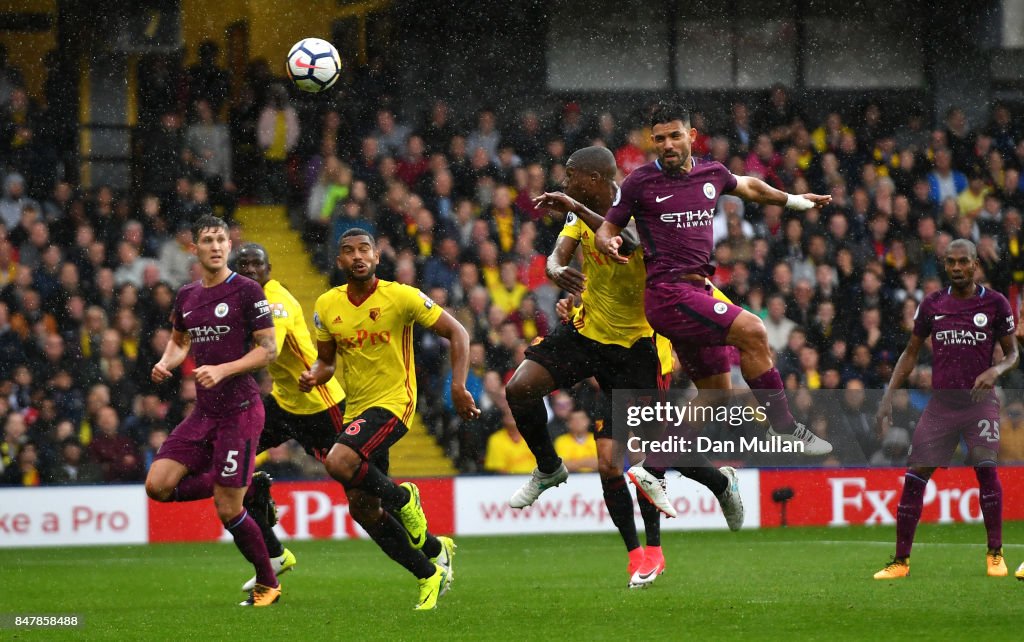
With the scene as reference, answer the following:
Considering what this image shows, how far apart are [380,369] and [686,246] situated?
1952 mm

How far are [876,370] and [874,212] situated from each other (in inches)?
90.5

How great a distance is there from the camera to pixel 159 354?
609 inches

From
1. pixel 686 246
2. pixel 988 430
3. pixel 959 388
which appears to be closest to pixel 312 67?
pixel 686 246

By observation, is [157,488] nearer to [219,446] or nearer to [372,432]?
[219,446]

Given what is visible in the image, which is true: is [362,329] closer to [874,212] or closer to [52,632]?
[52,632]

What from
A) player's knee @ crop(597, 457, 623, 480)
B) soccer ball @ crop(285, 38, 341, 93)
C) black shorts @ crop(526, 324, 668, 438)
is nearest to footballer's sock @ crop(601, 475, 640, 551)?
player's knee @ crop(597, 457, 623, 480)

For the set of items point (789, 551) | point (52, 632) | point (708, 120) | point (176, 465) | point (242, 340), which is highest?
point (708, 120)

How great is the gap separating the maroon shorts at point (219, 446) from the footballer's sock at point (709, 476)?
2.60 m

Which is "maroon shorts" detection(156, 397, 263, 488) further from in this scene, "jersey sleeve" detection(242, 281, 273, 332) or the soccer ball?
the soccer ball

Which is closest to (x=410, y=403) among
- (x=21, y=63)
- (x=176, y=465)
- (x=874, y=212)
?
(x=176, y=465)

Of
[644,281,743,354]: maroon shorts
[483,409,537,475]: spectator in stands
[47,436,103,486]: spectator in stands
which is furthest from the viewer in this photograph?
[483,409,537,475]: spectator in stands

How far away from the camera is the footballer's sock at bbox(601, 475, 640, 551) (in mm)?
10164

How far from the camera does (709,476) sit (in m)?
9.57

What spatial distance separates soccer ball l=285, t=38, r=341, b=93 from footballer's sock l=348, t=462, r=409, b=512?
14.5 ft
